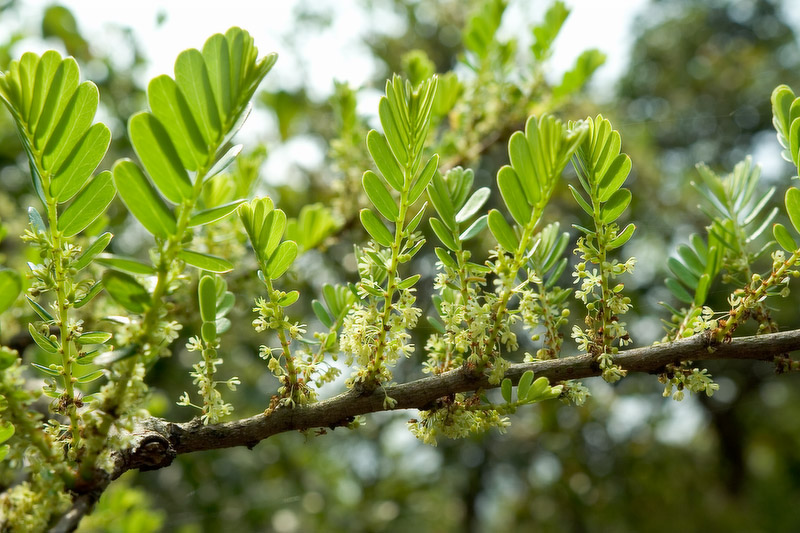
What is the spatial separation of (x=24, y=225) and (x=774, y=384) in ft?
31.0

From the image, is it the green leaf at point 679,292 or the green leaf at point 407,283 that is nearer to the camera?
the green leaf at point 407,283

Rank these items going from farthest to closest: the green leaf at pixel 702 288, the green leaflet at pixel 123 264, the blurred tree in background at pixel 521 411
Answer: the blurred tree in background at pixel 521 411 → the green leaf at pixel 702 288 → the green leaflet at pixel 123 264

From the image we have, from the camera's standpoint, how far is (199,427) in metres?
0.84

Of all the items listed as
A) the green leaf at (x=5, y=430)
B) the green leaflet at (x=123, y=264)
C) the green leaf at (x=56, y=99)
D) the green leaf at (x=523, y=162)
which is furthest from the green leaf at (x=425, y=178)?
the green leaf at (x=5, y=430)

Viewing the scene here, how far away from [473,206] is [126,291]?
0.49 m

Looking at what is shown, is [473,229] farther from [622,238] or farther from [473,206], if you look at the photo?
[622,238]

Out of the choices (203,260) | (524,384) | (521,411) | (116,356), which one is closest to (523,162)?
(524,384)

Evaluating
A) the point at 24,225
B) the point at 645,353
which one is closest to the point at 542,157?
the point at 645,353

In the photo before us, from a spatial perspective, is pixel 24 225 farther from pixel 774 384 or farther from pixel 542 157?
pixel 774 384

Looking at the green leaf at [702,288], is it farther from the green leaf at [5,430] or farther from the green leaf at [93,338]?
the green leaf at [5,430]

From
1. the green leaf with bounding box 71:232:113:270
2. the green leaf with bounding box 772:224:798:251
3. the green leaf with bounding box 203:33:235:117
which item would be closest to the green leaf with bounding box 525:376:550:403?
the green leaf with bounding box 772:224:798:251

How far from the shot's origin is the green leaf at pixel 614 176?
810 mm

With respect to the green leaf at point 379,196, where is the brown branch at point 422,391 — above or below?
below

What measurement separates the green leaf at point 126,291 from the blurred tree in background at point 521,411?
2.84ft
